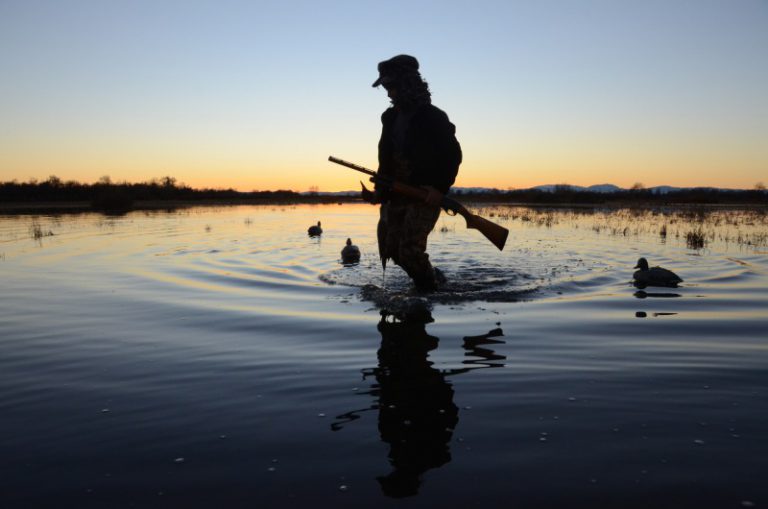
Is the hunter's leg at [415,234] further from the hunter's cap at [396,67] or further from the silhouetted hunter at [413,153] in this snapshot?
the hunter's cap at [396,67]

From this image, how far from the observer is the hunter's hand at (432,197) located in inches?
Answer: 276

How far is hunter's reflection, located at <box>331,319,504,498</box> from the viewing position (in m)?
2.66

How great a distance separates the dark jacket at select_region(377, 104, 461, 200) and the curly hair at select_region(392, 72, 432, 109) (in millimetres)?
116

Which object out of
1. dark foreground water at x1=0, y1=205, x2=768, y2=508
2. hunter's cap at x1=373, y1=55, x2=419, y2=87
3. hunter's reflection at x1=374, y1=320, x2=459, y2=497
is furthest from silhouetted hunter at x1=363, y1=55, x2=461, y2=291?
hunter's reflection at x1=374, y1=320, x2=459, y2=497

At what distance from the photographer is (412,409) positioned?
3.38m

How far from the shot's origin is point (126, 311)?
6.72m

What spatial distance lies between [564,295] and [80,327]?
6524mm

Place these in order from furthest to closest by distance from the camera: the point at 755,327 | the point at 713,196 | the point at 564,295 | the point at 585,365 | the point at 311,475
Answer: the point at 713,196
the point at 564,295
the point at 755,327
the point at 585,365
the point at 311,475

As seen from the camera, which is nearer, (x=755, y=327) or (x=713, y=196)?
(x=755, y=327)

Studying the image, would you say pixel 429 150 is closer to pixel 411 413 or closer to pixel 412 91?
pixel 412 91

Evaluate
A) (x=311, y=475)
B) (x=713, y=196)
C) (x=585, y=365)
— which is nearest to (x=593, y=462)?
(x=311, y=475)

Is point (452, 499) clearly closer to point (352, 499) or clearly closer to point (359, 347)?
point (352, 499)

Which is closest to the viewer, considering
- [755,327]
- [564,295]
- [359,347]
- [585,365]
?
[585,365]

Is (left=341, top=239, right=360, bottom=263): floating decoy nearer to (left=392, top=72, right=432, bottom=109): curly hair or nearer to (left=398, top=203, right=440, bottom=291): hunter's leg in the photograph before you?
(left=398, top=203, right=440, bottom=291): hunter's leg
